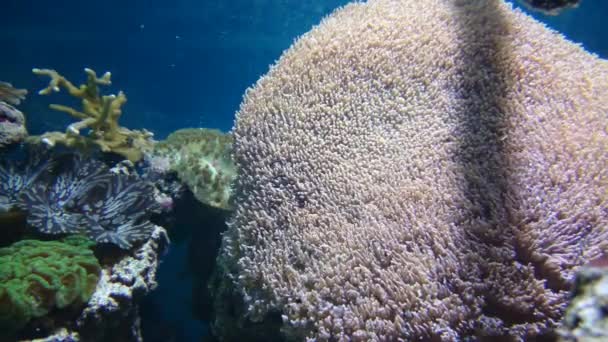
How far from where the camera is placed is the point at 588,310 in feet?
4.77

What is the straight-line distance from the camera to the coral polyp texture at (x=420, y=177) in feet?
7.71

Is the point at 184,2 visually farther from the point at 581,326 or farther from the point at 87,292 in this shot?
the point at 581,326

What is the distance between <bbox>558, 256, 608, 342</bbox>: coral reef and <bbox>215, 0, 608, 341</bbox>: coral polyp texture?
29.8 inches

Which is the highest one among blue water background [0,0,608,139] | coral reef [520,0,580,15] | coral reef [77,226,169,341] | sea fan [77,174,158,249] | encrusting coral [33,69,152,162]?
blue water background [0,0,608,139]

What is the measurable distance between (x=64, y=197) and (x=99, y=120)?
1172 mm

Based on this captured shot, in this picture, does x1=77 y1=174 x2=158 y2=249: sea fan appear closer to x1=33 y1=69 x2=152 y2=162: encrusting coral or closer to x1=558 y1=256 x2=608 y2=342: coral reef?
x1=33 y1=69 x2=152 y2=162: encrusting coral

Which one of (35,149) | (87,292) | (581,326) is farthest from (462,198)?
(35,149)

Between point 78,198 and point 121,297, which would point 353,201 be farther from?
point 78,198

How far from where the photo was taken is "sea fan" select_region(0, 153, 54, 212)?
3238 mm

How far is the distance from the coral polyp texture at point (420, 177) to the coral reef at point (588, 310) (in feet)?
2.48

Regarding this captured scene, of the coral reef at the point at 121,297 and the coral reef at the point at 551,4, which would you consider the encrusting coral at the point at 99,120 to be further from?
the coral reef at the point at 551,4

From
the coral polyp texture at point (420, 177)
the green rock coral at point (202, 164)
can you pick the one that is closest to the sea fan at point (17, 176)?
the green rock coral at point (202, 164)

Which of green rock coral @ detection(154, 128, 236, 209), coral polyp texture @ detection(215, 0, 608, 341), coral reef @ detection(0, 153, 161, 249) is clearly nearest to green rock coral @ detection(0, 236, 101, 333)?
coral reef @ detection(0, 153, 161, 249)

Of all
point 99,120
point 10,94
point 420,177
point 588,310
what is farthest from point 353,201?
point 10,94
